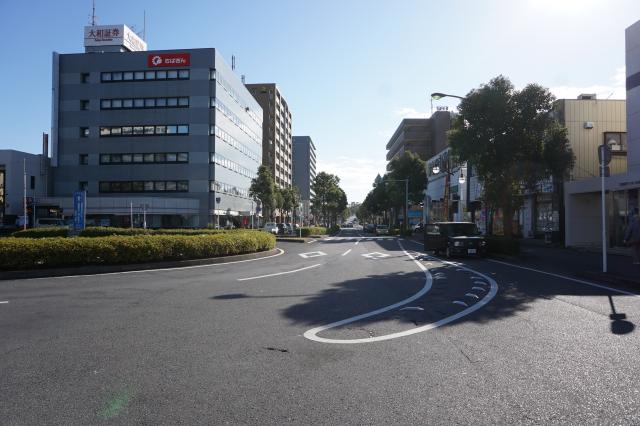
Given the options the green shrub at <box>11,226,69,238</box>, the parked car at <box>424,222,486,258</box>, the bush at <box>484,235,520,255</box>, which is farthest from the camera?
the green shrub at <box>11,226,69,238</box>

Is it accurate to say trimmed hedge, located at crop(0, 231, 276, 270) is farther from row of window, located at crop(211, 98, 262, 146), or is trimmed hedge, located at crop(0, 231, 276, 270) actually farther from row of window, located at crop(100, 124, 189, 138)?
row of window, located at crop(211, 98, 262, 146)

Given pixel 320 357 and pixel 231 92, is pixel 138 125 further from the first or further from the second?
pixel 320 357

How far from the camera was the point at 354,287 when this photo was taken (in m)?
10.4

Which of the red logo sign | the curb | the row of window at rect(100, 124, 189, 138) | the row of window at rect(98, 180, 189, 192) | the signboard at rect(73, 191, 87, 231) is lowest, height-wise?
the curb

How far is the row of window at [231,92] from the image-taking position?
53.0m

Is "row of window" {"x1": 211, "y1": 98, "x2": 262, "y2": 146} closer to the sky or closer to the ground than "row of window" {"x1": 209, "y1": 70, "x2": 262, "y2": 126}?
closer to the ground

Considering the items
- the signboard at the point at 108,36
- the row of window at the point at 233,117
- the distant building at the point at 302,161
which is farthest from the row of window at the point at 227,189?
the distant building at the point at 302,161

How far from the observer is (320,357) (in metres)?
5.00

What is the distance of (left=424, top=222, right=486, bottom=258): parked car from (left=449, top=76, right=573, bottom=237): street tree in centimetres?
247

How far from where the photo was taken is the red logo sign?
5225 cm

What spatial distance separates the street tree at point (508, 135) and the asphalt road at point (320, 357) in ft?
41.1

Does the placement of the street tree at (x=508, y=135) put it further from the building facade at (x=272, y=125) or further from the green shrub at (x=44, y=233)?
the building facade at (x=272, y=125)

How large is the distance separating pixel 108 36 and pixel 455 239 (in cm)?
5417

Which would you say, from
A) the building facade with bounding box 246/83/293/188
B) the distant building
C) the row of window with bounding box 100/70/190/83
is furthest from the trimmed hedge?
the distant building
